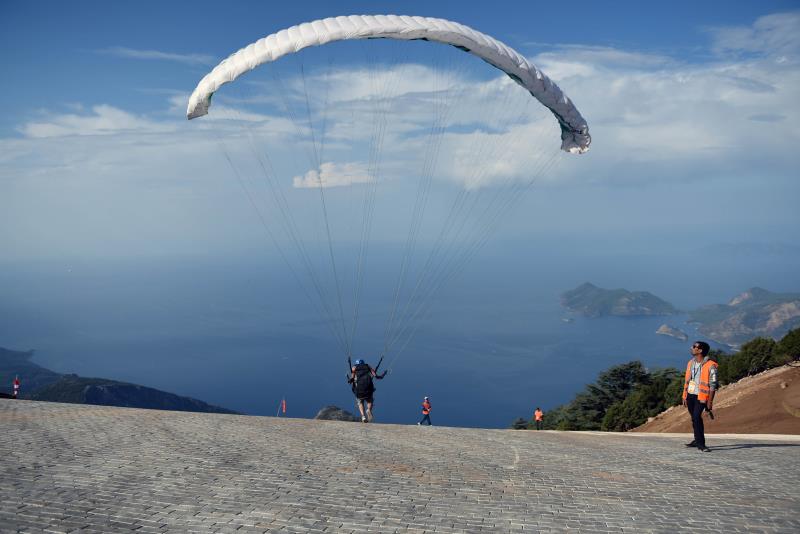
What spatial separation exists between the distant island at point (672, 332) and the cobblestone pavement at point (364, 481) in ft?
601

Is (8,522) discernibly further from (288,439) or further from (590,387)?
(590,387)

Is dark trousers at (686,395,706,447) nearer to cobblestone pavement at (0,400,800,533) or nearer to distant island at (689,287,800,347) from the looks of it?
cobblestone pavement at (0,400,800,533)

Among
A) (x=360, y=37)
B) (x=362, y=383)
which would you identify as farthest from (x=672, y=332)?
(x=360, y=37)

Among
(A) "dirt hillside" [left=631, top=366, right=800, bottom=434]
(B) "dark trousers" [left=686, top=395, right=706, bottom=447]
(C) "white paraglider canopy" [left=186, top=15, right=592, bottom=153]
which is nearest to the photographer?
(B) "dark trousers" [left=686, top=395, right=706, bottom=447]

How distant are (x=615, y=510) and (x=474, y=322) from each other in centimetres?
18764

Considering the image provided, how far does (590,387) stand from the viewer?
32.4 metres

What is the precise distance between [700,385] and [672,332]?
18921 centimetres

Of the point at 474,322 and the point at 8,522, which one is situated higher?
the point at 474,322

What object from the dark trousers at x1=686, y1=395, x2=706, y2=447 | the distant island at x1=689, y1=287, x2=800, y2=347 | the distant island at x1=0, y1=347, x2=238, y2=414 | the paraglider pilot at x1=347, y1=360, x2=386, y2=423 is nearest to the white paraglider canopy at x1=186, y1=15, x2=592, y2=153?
the paraglider pilot at x1=347, y1=360, x2=386, y2=423

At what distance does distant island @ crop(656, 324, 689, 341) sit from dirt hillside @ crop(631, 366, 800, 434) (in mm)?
173491

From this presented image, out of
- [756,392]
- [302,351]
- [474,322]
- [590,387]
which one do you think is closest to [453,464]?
[756,392]

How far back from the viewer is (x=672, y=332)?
179m

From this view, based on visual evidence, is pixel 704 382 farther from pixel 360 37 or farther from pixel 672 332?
pixel 672 332

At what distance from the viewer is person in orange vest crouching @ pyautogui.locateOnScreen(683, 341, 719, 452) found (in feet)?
32.3
